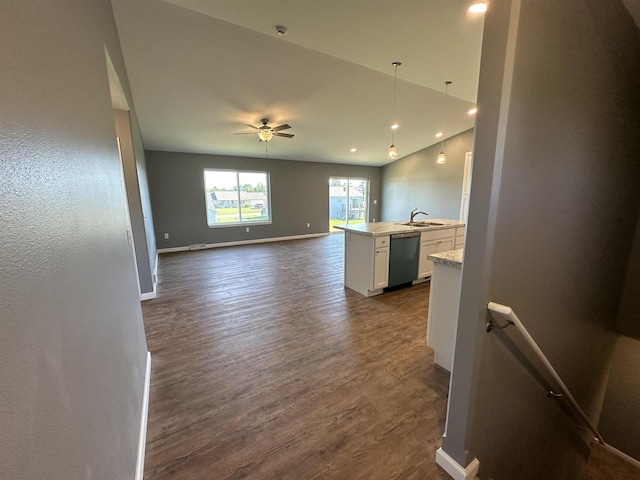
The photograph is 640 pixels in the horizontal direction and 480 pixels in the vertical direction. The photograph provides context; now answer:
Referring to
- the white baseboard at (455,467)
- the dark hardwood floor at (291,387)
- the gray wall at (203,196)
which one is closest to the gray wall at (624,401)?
the dark hardwood floor at (291,387)

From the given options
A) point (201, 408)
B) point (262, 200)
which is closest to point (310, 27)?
point (201, 408)

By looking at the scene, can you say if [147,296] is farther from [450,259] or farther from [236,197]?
[236,197]

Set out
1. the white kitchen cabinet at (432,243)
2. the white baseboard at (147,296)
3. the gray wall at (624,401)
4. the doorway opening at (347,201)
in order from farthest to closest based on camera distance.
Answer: the doorway opening at (347,201)
the white kitchen cabinet at (432,243)
the white baseboard at (147,296)
the gray wall at (624,401)

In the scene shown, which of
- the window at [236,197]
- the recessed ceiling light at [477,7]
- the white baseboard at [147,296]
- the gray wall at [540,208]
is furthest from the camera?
the window at [236,197]

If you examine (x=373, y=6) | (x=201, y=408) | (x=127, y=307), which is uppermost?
(x=373, y=6)

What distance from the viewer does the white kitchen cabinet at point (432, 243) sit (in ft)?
13.2

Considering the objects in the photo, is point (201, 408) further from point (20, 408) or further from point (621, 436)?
point (621, 436)

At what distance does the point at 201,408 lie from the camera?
1788 mm

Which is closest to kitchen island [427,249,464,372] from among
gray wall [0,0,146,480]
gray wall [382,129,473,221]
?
gray wall [0,0,146,480]

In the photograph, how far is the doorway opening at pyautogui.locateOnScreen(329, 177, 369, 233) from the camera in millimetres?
8875

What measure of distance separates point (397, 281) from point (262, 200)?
494 centimetres

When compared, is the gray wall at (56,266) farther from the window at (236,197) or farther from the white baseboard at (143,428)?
the window at (236,197)

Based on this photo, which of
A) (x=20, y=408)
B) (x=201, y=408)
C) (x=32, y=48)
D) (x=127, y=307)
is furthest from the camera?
(x=201, y=408)

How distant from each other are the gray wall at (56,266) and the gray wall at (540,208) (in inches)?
56.4
